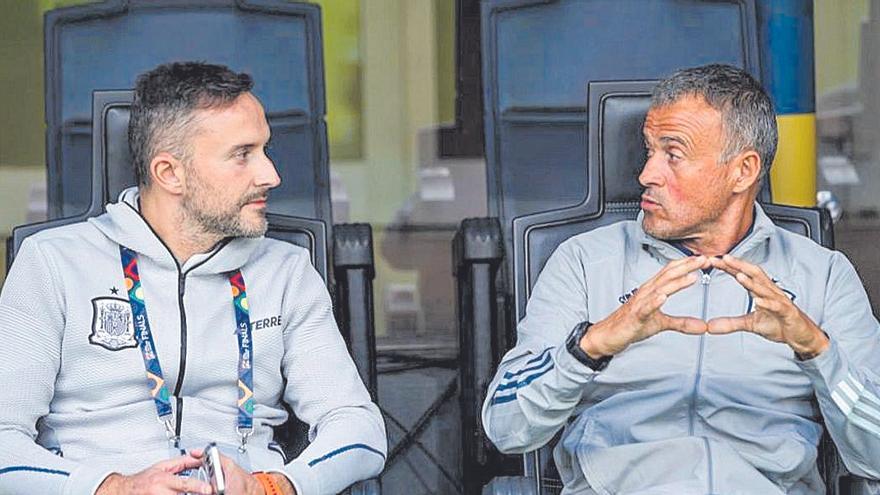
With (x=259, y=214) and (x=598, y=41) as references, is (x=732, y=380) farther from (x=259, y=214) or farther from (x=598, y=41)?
(x=598, y=41)

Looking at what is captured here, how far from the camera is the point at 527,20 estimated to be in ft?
14.5

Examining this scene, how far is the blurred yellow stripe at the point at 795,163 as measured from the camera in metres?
4.69

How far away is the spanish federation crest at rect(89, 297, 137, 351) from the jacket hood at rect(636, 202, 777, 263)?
1.00 metres

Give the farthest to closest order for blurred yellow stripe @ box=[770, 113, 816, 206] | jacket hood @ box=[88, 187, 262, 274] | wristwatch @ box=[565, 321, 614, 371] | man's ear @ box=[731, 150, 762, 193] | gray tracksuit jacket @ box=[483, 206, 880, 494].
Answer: blurred yellow stripe @ box=[770, 113, 816, 206], man's ear @ box=[731, 150, 762, 193], jacket hood @ box=[88, 187, 262, 274], gray tracksuit jacket @ box=[483, 206, 880, 494], wristwatch @ box=[565, 321, 614, 371]

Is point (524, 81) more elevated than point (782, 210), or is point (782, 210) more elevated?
point (524, 81)

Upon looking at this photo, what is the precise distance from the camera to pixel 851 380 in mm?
3244

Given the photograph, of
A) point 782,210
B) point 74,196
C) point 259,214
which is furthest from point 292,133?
point 782,210

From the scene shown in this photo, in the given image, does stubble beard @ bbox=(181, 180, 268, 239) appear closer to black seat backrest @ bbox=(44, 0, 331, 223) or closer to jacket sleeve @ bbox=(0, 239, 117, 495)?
jacket sleeve @ bbox=(0, 239, 117, 495)

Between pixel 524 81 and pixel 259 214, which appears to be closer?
pixel 259 214

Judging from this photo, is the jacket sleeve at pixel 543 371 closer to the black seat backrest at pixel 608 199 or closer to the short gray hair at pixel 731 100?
the black seat backrest at pixel 608 199

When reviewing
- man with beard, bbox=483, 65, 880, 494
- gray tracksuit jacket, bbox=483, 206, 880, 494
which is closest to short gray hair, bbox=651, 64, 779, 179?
man with beard, bbox=483, 65, 880, 494

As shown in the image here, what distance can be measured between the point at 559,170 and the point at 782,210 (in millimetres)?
745

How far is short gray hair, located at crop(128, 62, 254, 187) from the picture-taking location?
341cm

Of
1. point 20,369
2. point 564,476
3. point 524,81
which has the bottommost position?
point 564,476
